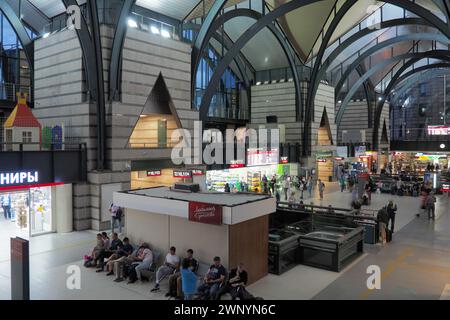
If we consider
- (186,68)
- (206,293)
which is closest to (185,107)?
(186,68)

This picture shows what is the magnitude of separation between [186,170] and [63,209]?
574 centimetres

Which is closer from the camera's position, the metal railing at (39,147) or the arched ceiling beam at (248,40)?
the metal railing at (39,147)

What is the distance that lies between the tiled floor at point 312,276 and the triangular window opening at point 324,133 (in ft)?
71.6

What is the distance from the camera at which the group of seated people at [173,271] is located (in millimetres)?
8414

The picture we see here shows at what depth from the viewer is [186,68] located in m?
20.5

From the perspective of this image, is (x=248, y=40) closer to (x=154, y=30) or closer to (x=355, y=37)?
(x=154, y=30)

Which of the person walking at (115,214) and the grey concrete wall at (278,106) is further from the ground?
the grey concrete wall at (278,106)

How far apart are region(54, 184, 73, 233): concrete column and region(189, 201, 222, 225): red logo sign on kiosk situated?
29.9ft

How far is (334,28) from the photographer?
1067 inches

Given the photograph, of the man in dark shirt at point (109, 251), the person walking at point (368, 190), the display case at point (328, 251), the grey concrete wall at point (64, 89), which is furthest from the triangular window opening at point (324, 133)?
the man in dark shirt at point (109, 251)

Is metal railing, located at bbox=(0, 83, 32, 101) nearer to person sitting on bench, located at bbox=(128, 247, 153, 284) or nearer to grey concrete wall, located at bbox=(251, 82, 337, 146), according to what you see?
person sitting on bench, located at bbox=(128, 247, 153, 284)

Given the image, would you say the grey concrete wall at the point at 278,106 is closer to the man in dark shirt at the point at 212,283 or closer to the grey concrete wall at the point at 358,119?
the grey concrete wall at the point at 358,119
